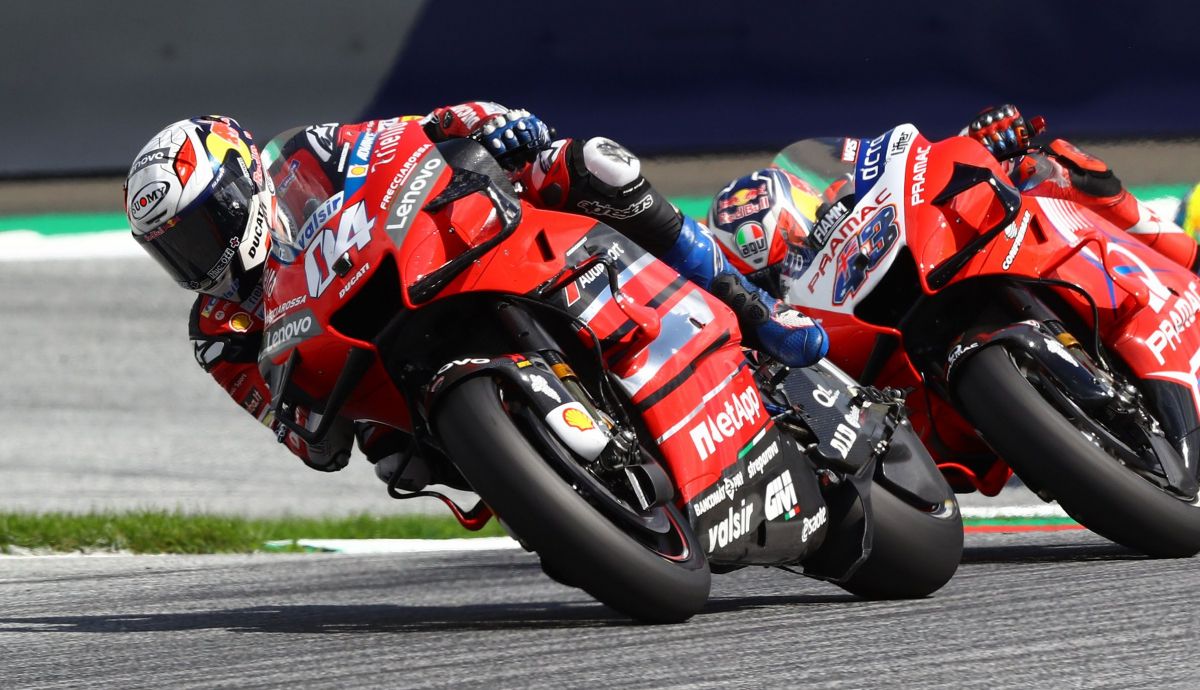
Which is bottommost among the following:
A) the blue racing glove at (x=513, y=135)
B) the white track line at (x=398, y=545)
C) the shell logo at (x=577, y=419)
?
the white track line at (x=398, y=545)

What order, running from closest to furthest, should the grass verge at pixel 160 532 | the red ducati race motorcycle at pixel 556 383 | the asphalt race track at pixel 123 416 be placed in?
the red ducati race motorcycle at pixel 556 383
the grass verge at pixel 160 532
the asphalt race track at pixel 123 416

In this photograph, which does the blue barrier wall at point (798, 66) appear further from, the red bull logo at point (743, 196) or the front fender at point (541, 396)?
the front fender at point (541, 396)

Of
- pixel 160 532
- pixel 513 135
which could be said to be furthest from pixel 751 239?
pixel 160 532

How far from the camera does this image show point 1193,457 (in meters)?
4.63

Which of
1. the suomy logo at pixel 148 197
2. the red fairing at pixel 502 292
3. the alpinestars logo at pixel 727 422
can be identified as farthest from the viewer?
the suomy logo at pixel 148 197

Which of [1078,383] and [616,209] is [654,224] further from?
[1078,383]

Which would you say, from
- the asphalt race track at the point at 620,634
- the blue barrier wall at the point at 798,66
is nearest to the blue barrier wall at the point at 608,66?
the blue barrier wall at the point at 798,66

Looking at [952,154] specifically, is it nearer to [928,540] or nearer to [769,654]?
[928,540]

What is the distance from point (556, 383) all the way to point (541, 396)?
2.9 inches

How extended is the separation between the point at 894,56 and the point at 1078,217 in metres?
4.06

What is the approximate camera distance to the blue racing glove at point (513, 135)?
Result: 13.1 feet

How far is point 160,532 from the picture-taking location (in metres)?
6.90

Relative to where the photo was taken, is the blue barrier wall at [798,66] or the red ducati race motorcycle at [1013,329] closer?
the red ducati race motorcycle at [1013,329]

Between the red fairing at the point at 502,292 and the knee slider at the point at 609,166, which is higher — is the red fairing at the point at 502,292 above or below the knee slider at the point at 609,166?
below
